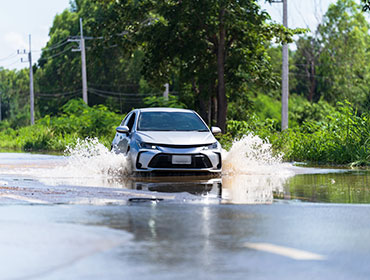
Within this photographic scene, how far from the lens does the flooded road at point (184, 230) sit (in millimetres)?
6587

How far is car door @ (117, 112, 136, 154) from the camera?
17.2m

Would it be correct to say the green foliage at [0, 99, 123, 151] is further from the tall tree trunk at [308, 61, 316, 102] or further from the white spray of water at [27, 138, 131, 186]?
the tall tree trunk at [308, 61, 316, 102]

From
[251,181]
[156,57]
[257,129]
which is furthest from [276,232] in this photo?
[156,57]

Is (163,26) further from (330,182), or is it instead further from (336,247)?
(336,247)

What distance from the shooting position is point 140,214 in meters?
9.97

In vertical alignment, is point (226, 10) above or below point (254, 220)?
above

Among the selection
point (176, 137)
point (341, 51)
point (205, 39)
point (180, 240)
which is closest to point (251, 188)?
point (176, 137)

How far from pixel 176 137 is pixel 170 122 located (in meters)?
1.40

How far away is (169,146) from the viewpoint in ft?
52.8

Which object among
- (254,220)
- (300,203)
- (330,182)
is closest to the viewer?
(254,220)

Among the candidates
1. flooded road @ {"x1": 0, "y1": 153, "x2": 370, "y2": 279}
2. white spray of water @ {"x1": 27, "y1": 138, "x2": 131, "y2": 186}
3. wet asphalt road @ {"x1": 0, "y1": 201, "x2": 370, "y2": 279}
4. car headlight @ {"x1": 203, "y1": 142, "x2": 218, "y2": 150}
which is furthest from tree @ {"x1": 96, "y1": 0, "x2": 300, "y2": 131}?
wet asphalt road @ {"x1": 0, "y1": 201, "x2": 370, "y2": 279}

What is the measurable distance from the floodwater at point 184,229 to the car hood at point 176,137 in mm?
895

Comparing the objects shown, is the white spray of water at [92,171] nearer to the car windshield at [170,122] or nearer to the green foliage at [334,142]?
the car windshield at [170,122]

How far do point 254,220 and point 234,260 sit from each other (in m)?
2.57
